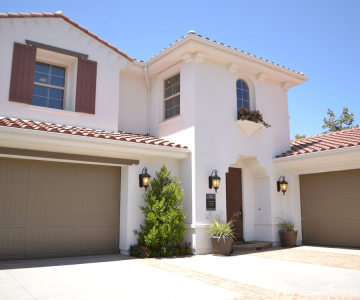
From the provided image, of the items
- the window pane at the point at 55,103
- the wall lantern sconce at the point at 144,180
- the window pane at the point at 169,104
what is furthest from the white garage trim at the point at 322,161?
the window pane at the point at 55,103

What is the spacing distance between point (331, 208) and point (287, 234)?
5.60 feet

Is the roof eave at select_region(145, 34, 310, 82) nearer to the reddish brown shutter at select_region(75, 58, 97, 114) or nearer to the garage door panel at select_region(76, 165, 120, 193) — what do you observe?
the reddish brown shutter at select_region(75, 58, 97, 114)

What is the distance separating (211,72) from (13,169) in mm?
6606

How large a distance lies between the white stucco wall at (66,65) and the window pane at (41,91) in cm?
57

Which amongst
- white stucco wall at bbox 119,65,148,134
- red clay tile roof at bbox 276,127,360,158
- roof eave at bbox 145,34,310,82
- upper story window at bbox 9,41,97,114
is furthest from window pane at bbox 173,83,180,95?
red clay tile roof at bbox 276,127,360,158

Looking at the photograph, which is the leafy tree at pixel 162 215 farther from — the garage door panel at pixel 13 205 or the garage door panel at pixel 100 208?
the garage door panel at pixel 13 205

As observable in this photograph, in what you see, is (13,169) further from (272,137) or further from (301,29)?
(301,29)

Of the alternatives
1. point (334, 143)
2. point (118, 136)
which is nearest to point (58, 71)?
point (118, 136)

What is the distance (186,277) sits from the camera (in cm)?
657

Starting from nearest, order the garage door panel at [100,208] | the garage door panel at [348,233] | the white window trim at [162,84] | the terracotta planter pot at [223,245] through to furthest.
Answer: the garage door panel at [100,208]
the terracotta planter pot at [223,245]
the garage door panel at [348,233]
the white window trim at [162,84]

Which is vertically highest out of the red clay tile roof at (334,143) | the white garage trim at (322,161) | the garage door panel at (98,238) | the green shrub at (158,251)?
the red clay tile roof at (334,143)

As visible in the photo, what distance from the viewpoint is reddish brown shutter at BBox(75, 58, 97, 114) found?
10398mm

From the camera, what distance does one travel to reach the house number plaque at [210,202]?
10.3m

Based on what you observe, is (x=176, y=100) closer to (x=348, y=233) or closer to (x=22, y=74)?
(x=22, y=74)
